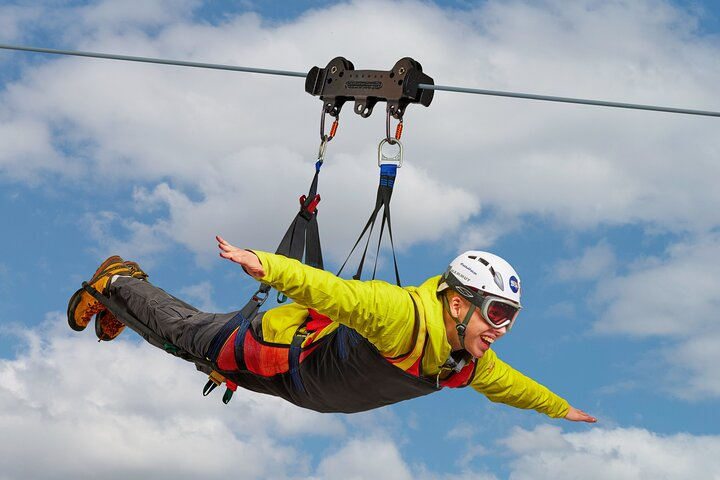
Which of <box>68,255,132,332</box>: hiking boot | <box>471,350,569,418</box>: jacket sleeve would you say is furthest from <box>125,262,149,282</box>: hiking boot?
<box>471,350,569,418</box>: jacket sleeve

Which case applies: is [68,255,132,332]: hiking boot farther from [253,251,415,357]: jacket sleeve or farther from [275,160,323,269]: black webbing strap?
[253,251,415,357]: jacket sleeve

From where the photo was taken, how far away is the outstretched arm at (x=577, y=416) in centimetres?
855

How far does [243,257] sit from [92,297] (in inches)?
150

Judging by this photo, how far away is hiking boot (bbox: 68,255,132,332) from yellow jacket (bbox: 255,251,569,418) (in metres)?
1.88

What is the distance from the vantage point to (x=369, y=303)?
246 inches

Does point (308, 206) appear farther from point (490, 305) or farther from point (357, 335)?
point (490, 305)

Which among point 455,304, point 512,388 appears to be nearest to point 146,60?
point 455,304

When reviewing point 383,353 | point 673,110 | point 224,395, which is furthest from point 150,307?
point 673,110

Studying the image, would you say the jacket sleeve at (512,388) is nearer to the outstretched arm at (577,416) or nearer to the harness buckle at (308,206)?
the outstretched arm at (577,416)

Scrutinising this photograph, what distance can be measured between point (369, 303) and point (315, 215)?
3.77 feet

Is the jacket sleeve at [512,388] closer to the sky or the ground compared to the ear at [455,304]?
closer to the sky

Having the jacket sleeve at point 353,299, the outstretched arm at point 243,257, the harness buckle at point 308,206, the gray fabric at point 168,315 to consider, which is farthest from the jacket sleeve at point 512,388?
the outstretched arm at point 243,257

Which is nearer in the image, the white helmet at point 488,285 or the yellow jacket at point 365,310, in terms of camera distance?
the yellow jacket at point 365,310

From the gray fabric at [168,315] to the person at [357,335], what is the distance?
11mm
